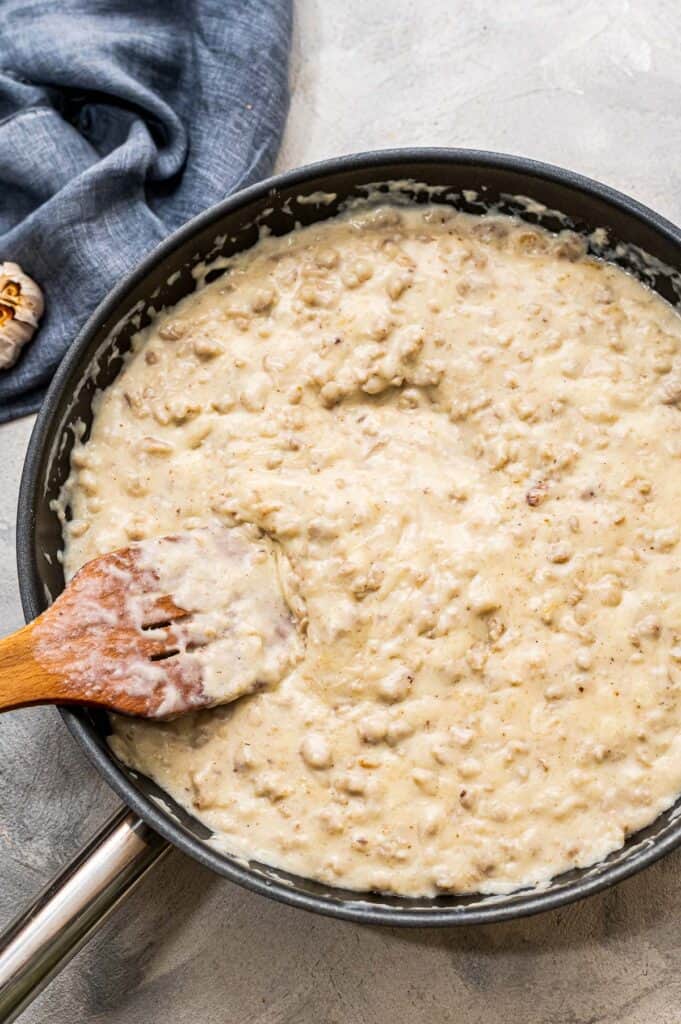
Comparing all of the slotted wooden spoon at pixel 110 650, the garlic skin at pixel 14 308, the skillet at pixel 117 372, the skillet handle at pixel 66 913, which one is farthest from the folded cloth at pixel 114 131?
the skillet handle at pixel 66 913

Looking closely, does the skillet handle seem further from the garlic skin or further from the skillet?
the garlic skin

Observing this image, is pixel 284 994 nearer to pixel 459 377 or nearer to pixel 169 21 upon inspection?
pixel 459 377

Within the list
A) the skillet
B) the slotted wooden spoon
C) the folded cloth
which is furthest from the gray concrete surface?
the slotted wooden spoon

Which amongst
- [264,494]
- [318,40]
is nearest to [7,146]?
[318,40]

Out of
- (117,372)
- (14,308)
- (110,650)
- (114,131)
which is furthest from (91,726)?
(114,131)

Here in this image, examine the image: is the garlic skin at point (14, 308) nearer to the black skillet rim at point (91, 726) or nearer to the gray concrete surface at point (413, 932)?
the gray concrete surface at point (413, 932)

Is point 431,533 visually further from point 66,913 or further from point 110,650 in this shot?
point 66,913
